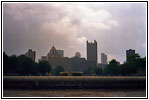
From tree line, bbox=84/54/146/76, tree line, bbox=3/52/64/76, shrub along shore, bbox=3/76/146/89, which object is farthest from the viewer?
tree line, bbox=84/54/146/76

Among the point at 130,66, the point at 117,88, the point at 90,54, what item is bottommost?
the point at 117,88

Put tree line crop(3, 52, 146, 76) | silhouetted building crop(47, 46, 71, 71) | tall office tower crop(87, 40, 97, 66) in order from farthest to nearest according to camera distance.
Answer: tall office tower crop(87, 40, 97, 66) → silhouetted building crop(47, 46, 71, 71) → tree line crop(3, 52, 146, 76)

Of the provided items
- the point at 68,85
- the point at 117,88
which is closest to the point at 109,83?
the point at 117,88

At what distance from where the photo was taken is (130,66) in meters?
55.8

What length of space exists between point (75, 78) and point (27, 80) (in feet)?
23.8

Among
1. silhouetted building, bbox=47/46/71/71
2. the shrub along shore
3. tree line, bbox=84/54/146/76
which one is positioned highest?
silhouetted building, bbox=47/46/71/71

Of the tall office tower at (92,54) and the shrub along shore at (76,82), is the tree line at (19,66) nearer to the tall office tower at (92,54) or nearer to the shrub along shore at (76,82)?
the shrub along shore at (76,82)

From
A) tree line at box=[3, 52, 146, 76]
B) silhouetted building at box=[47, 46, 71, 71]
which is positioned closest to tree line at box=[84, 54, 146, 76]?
tree line at box=[3, 52, 146, 76]

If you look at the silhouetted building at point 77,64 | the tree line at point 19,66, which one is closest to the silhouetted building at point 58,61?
the silhouetted building at point 77,64

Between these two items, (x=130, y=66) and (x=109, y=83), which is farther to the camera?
(x=130, y=66)

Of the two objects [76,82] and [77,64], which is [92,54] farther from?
[76,82]

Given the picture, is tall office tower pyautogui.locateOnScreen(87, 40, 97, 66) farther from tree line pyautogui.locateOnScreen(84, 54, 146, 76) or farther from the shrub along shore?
the shrub along shore

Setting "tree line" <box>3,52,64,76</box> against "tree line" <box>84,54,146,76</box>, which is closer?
"tree line" <box>3,52,64,76</box>

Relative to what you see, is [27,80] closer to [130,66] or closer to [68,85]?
[68,85]
